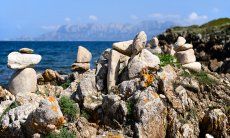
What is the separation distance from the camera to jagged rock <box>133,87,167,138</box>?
2078cm

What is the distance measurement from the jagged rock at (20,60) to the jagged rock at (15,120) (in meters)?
4.68

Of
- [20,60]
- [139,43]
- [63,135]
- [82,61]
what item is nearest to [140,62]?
[139,43]

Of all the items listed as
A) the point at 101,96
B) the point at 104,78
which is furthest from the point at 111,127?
the point at 104,78

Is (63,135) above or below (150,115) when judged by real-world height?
below

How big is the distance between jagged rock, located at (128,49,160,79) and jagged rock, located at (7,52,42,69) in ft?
19.5

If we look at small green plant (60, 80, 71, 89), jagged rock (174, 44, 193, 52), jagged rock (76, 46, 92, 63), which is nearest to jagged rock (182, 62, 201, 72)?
jagged rock (174, 44, 193, 52)

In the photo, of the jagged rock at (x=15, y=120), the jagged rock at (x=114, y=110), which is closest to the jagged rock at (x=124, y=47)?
the jagged rock at (x=114, y=110)

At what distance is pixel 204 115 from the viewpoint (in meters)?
22.2

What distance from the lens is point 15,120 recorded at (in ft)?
73.0

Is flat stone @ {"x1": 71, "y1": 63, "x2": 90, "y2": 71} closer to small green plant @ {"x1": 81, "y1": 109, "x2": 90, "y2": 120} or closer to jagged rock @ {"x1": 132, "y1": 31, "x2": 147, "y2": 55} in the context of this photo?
jagged rock @ {"x1": 132, "y1": 31, "x2": 147, "y2": 55}

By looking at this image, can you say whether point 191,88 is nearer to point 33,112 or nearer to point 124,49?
point 124,49

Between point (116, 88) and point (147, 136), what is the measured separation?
3336 millimetres

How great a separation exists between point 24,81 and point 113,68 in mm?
5497

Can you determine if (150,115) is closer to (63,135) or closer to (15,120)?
(63,135)
